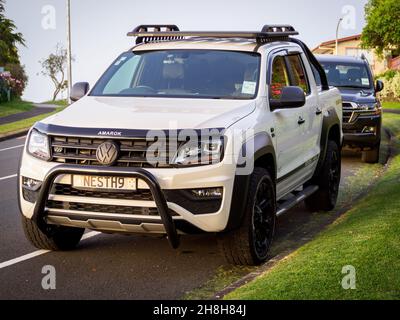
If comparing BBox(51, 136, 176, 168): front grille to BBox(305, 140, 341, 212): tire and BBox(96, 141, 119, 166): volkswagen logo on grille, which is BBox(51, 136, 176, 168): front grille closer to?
BBox(96, 141, 119, 166): volkswagen logo on grille

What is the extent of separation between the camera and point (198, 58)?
7805 mm

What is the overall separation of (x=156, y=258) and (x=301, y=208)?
3340mm

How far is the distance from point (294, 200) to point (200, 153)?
230cm

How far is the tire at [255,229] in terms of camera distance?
6.56 m

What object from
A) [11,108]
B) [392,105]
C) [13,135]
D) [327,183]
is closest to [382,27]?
[392,105]

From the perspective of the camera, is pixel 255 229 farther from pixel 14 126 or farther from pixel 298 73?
pixel 14 126

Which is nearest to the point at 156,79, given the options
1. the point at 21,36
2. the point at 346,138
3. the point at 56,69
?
the point at 346,138

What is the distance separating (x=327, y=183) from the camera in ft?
31.1

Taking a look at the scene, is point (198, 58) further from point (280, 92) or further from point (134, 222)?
point (134, 222)

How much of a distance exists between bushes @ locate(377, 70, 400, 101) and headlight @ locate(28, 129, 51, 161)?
1583 inches

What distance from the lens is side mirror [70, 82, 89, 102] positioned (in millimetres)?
7828

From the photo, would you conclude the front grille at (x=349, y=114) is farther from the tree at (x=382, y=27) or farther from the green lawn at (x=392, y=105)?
the tree at (x=382, y=27)

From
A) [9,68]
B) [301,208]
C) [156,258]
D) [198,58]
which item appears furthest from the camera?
[9,68]
